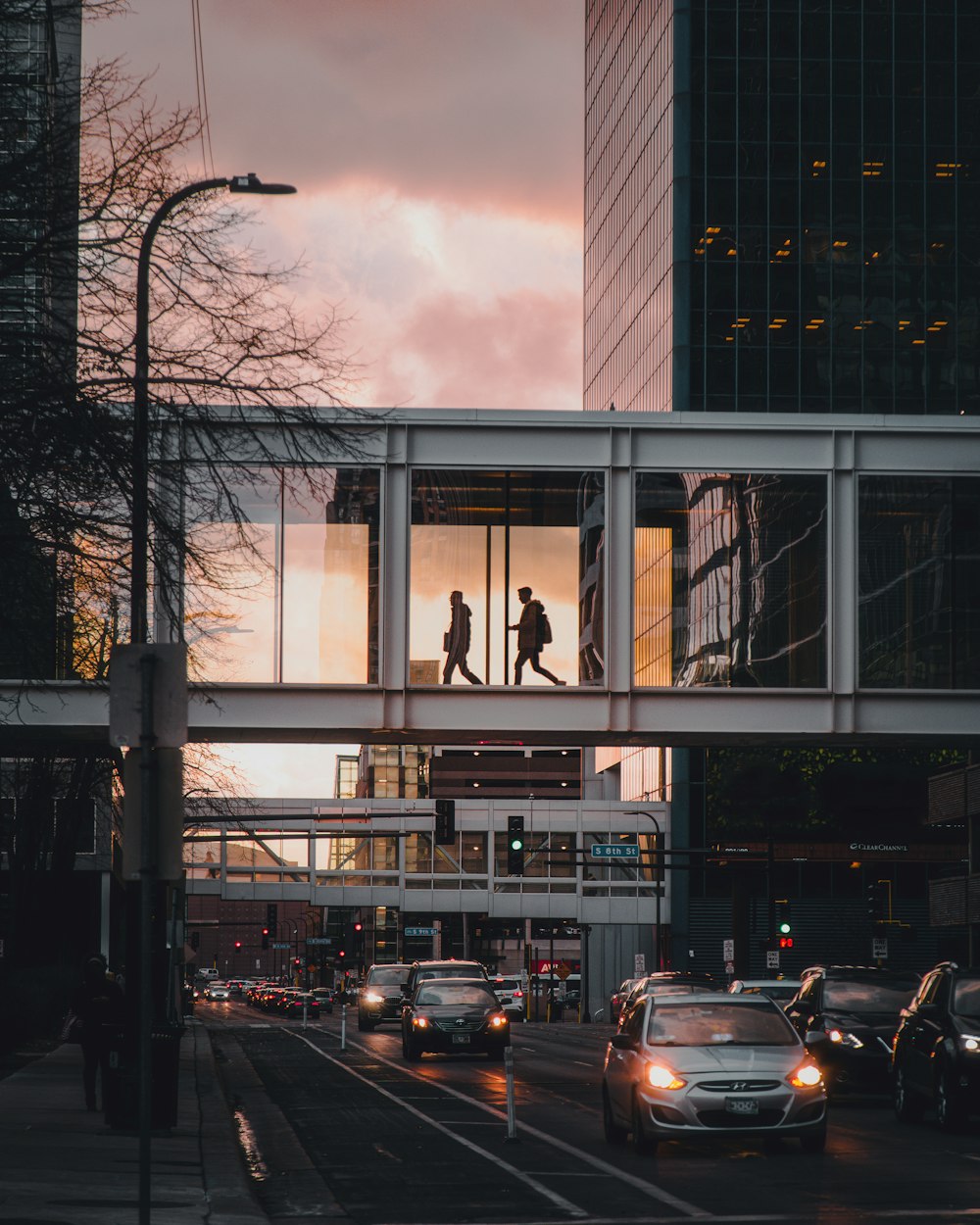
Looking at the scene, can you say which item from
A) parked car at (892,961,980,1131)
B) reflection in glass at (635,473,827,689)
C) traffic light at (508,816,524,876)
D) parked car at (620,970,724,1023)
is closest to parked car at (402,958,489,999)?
traffic light at (508,816,524,876)

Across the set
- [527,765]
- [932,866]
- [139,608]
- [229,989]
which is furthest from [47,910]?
[229,989]

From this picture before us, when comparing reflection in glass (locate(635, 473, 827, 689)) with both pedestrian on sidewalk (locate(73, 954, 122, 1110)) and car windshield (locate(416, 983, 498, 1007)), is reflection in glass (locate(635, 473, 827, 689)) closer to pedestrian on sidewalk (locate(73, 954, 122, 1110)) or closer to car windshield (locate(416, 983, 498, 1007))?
pedestrian on sidewalk (locate(73, 954, 122, 1110))

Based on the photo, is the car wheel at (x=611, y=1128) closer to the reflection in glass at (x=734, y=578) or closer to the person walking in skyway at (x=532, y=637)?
the person walking in skyway at (x=532, y=637)

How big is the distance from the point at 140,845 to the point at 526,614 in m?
19.9

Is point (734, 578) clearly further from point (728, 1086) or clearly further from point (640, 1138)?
point (728, 1086)

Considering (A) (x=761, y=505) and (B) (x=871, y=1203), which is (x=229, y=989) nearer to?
(A) (x=761, y=505)

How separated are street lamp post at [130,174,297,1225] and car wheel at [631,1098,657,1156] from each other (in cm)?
489

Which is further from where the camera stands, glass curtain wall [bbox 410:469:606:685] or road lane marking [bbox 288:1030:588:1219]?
glass curtain wall [bbox 410:469:606:685]

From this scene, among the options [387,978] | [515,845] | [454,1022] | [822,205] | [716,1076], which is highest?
[822,205]

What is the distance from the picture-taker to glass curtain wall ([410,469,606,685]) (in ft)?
98.2

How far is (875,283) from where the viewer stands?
94.6 metres

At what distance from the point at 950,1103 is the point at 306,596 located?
13.2 metres

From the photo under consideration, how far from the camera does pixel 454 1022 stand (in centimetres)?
3922

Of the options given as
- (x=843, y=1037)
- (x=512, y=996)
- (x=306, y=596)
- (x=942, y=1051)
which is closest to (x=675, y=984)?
(x=843, y=1037)
